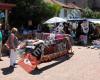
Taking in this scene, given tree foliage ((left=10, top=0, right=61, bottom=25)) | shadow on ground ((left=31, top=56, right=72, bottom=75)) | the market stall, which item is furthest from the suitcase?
tree foliage ((left=10, top=0, right=61, bottom=25))

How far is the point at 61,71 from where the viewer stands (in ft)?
48.8

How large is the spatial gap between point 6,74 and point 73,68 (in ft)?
11.3

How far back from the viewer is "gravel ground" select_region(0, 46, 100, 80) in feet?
44.3

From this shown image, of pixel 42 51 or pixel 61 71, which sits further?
pixel 42 51

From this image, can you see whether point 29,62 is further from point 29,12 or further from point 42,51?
point 29,12

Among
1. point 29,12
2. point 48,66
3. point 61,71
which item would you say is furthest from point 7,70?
point 29,12

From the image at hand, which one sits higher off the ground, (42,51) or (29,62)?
(42,51)

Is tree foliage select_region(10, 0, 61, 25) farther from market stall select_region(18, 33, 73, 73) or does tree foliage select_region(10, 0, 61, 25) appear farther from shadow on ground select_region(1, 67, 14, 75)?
shadow on ground select_region(1, 67, 14, 75)

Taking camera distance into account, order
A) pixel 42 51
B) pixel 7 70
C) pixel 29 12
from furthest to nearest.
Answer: pixel 29 12 → pixel 42 51 → pixel 7 70

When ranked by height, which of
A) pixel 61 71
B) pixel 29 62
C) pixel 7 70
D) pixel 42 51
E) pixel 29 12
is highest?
pixel 29 12

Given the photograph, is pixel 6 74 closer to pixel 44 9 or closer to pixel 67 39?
pixel 67 39

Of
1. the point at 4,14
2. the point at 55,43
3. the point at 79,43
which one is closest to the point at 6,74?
the point at 55,43

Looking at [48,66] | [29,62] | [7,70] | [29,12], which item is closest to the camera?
[7,70]

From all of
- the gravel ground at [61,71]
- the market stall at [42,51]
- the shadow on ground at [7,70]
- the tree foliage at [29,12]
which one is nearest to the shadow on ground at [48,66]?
the gravel ground at [61,71]
